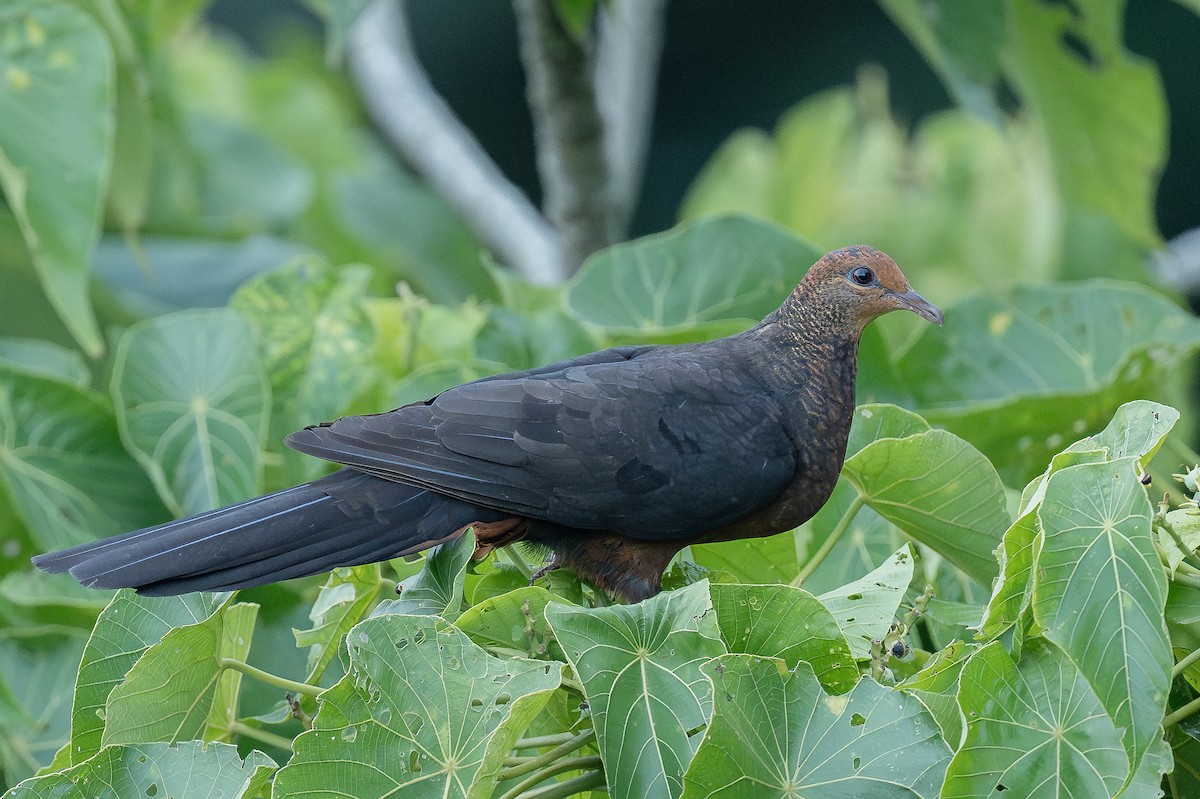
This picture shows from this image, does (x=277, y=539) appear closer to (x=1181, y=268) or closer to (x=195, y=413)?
(x=195, y=413)

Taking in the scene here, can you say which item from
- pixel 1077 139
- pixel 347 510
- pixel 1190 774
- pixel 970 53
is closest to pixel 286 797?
pixel 347 510

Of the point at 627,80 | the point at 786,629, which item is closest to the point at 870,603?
the point at 786,629

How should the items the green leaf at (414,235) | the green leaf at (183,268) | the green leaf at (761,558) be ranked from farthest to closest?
1. the green leaf at (414,235)
2. the green leaf at (183,268)
3. the green leaf at (761,558)

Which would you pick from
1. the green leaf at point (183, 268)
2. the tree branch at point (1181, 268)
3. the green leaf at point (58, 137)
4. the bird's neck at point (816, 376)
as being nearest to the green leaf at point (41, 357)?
the green leaf at point (58, 137)

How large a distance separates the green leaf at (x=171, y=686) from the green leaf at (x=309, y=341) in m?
0.62

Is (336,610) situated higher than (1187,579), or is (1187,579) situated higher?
(1187,579)

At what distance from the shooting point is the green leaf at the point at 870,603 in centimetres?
98

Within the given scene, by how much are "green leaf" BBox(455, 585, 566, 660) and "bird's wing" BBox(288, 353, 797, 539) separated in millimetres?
194

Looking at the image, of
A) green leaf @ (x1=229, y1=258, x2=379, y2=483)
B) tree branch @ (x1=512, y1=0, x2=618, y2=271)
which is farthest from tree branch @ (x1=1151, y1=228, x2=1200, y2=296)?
green leaf @ (x1=229, y1=258, x2=379, y2=483)

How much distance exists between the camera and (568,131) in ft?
6.72

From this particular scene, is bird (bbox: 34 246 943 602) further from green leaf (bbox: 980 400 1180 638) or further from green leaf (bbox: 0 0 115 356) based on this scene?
green leaf (bbox: 0 0 115 356)

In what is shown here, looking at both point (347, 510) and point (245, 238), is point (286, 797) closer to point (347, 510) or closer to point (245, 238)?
point (347, 510)

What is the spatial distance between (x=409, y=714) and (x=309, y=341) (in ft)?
3.02

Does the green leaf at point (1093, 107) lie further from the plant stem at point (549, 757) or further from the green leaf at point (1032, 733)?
the plant stem at point (549, 757)
